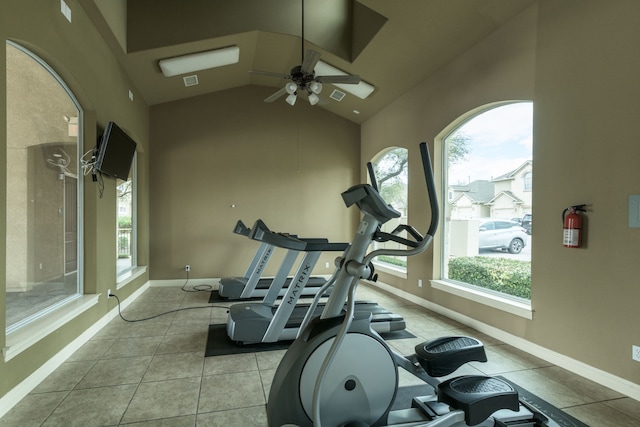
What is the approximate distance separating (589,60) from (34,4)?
4.39m

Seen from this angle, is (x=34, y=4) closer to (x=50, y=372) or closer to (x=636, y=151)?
(x=50, y=372)

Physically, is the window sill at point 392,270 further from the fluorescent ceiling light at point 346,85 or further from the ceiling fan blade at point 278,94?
the ceiling fan blade at point 278,94

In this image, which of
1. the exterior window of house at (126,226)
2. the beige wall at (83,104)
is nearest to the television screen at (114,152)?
the beige wall at (83,104)

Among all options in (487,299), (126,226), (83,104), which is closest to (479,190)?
(487,299)

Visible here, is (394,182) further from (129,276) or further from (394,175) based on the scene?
(129,276)

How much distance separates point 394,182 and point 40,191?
16.3ft

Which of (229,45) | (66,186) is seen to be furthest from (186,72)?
(66,186)

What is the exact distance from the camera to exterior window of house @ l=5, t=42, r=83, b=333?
261 centimetres

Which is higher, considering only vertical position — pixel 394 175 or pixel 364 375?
pixel 394 175

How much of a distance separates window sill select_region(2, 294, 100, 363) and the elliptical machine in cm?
192

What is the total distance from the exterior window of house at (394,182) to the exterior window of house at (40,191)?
4.18m

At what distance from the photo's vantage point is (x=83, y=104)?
362 centimetres

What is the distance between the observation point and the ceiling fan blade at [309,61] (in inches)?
135

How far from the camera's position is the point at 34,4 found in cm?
259
